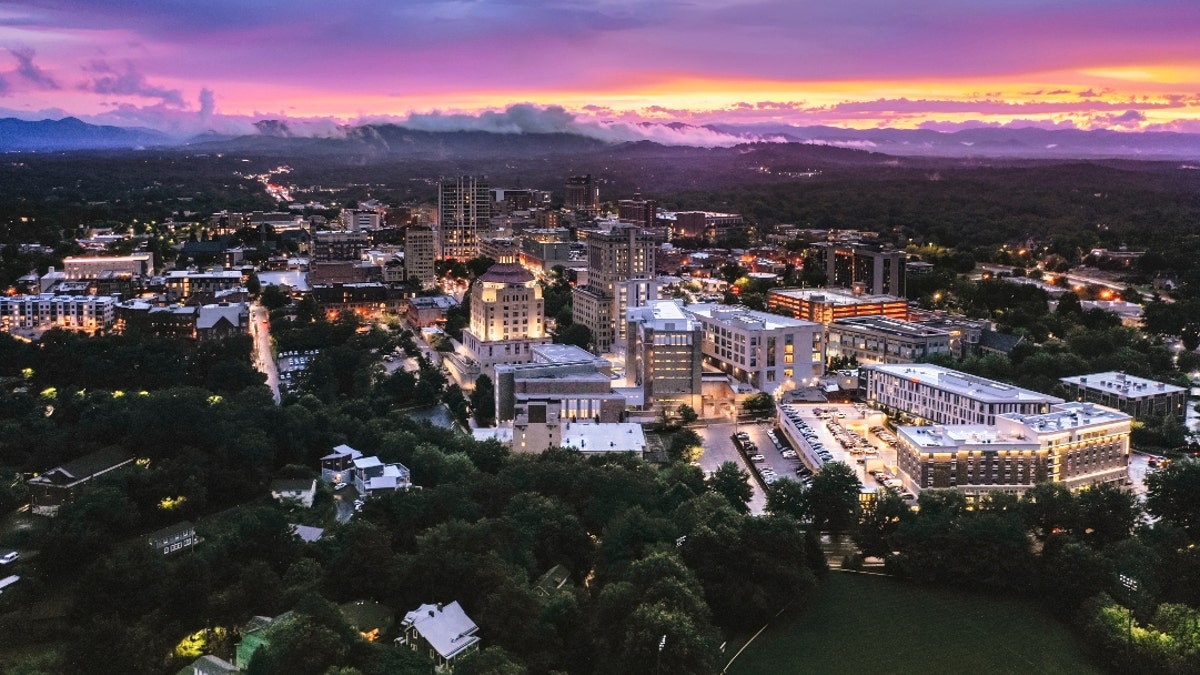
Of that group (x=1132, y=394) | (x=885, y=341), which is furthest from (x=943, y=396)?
(x=885, y=341)

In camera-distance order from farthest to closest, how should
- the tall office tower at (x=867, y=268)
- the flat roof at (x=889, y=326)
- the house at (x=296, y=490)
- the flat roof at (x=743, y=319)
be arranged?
the tall office tower at (x=867, y=268) < the flat roof at (x=889, y=326) < the flat roof at (x=743, y=319) < the house at (x=296, y=490)

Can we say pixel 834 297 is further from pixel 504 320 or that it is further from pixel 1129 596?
pixel 1129 596

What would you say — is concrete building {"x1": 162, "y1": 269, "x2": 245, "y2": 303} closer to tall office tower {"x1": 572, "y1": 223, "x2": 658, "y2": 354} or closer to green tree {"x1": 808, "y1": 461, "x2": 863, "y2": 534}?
tall office tower {"x1": 572, "y1": 223, "x2": 658, "y2": 354}

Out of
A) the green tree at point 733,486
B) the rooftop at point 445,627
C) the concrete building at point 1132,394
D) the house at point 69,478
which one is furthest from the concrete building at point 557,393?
the concrete building at point 1132,394

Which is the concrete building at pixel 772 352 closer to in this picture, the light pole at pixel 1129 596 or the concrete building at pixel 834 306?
the concrete building at pixel 834 306

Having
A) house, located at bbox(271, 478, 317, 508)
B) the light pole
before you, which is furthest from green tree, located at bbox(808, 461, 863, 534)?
house, located at bbox(271, 478, 317, 508)
